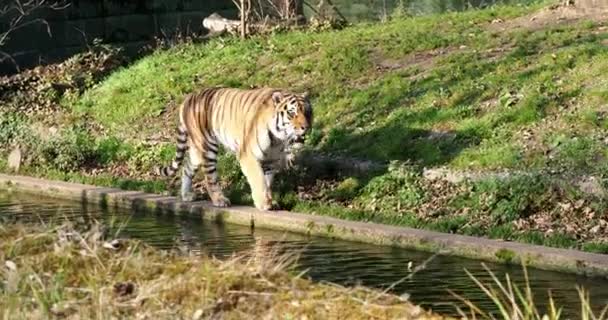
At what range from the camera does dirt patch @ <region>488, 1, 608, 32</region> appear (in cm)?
1711

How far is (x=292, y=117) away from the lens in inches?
488

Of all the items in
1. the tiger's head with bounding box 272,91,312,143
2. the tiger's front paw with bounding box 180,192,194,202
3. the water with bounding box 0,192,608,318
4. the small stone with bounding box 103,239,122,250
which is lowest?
the water with bounding box 0,192,608,318

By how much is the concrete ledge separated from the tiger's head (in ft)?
2.57

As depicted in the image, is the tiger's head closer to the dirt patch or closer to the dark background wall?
the dirt patch

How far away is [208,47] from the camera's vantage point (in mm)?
19953

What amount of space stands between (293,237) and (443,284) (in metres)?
2.58

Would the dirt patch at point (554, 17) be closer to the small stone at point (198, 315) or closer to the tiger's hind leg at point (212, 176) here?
the tiger's hind leg at point (212, 176)

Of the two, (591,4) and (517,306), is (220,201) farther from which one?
(591,4)

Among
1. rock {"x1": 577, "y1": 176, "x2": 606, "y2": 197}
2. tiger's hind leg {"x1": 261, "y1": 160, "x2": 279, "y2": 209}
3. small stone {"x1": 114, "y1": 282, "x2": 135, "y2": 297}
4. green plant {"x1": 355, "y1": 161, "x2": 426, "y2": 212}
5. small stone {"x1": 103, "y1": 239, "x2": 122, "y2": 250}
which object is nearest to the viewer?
small stone {"x1": 114, "y1": 282, "x2": 135, "y2": 297}

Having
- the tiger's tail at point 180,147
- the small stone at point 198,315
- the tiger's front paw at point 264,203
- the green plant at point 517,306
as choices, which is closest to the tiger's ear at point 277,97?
the tiger's front paw at point 264,203

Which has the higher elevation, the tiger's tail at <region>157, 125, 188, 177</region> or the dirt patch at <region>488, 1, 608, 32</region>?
the dirt patch at <region>488, 1, 608, 32</region>

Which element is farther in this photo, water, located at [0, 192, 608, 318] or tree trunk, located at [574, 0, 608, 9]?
tree trunk, located at [574, 0, 608, 9]

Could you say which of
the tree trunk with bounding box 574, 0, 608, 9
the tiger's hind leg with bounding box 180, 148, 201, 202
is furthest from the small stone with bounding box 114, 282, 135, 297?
the tree trunk with bounding box 574, 0, 608, 9

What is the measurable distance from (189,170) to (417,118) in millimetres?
2598
